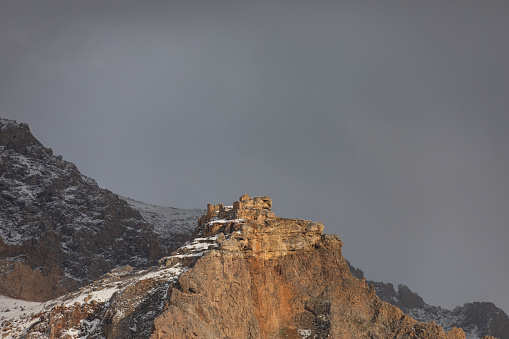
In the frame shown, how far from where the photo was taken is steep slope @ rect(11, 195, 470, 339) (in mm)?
107025

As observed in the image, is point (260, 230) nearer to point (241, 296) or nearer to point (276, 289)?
point (276, 289)

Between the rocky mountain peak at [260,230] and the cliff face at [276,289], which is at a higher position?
the rocky mountain peak at [260,230]

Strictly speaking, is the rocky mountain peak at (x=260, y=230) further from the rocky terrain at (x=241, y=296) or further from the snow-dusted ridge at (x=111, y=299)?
the snow-dusted ridge at (x=111, y=299)

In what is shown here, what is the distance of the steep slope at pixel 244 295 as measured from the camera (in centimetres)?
10703

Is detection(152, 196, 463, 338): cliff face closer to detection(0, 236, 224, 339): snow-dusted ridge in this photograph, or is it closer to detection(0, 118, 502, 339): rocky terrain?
detection(0, 118, 502, 339): rocky terrain

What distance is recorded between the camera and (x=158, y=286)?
111875mm

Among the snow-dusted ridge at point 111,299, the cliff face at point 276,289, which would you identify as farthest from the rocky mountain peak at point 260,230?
the snow-dusted ridge at point 111,299

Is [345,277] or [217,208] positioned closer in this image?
[345,277]

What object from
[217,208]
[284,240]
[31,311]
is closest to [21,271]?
[31,311]

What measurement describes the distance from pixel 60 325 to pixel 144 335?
1654 cm

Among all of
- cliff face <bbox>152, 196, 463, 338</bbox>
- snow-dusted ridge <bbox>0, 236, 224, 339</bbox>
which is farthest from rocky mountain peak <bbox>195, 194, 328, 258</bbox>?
snow-dusted ridge <bbox>0, 236, 224, 339</bbox>

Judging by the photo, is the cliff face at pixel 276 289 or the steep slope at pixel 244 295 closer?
the steep slope at pixel 244 295

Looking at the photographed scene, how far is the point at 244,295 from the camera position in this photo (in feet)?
368

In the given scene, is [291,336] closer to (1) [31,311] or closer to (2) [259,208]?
(2) [259,208]
